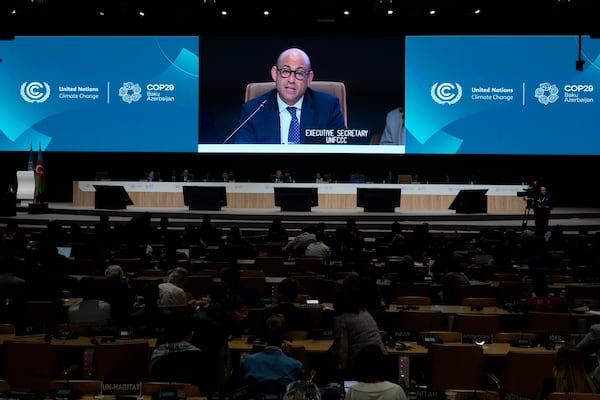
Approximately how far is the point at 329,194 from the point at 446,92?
4.45 m

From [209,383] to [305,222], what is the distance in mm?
14177

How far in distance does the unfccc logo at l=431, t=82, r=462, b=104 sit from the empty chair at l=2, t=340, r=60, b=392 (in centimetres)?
1845

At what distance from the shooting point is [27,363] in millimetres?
6387

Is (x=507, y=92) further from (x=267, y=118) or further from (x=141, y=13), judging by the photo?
(x=141, y=13)

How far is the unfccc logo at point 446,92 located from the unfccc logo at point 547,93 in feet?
7.27

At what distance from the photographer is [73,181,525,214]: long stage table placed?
2289cm

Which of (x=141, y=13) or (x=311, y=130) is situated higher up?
(x=141, y=13)

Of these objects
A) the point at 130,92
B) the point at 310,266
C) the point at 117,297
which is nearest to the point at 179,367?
the point at 117,297

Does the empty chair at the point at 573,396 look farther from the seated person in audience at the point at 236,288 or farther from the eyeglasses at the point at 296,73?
the eyeglasses at the point at 296,73

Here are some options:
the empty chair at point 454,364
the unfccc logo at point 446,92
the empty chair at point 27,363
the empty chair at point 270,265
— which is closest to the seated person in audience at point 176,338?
the empty chair at point 27,363

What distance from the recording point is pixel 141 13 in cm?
2248

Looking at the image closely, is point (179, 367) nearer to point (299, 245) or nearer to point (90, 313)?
point (90, 313)

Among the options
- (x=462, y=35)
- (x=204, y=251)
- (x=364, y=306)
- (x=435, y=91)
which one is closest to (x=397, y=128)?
(x=435, y=91)

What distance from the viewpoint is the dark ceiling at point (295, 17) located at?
22.5m
